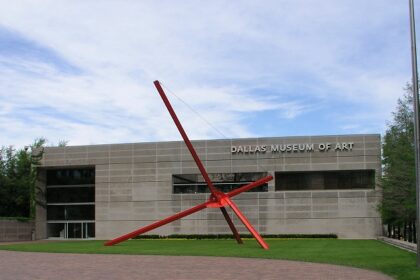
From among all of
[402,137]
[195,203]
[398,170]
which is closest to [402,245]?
[398,170]

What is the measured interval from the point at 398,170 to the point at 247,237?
17448 mm

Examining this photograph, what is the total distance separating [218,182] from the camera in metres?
48.1

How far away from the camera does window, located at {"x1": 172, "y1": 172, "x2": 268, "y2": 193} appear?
4775 centimetres

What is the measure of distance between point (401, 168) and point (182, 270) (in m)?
17.2

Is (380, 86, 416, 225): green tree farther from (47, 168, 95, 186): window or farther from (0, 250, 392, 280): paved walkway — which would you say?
(47, 168, 95, 186): window

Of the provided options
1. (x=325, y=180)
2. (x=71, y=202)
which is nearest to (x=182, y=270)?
(x=325, y=180)

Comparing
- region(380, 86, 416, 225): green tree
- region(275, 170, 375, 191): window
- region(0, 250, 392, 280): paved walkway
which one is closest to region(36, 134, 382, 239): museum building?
region(275, 170, 375, 191): window

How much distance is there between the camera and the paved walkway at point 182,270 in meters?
16.2

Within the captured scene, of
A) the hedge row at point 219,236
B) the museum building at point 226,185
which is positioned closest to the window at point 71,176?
the museum building at point 226,185

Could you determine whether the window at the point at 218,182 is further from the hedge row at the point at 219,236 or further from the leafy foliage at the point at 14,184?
the leafy foliage at the point at 14,184

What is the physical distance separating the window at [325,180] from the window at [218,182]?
1.81 m

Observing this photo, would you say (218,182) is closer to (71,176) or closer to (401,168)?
(71,176)

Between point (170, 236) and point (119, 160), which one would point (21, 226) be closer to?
point (119, 160)

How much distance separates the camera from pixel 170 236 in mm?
47688
